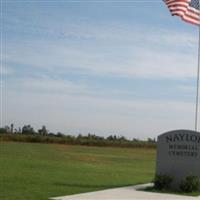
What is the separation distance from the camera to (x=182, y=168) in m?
18.9

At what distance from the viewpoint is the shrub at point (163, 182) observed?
18672 millimetres

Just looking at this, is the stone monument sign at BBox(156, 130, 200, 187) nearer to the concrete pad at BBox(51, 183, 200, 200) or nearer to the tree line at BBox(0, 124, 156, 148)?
the concrete pad at BBox(51, 183, 200, 200)

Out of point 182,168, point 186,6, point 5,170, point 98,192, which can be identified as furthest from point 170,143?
point 5,170

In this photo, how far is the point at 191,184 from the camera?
18.2 metres

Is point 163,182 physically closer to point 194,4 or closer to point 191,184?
point 191,184

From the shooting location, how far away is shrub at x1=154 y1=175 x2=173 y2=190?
1867 centimetres

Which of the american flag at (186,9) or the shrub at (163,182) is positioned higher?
the american flag at (186,9)

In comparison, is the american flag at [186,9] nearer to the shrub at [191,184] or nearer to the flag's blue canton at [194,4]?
the flag's blue canton at [194,4]

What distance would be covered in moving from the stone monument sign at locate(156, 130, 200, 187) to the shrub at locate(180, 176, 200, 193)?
0.32 meters

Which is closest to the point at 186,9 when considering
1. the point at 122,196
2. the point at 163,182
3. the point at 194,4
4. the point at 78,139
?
the point at 194,4

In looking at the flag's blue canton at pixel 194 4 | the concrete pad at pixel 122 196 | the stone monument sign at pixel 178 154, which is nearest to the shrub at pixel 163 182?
Answer: the stone monument sign at pixel 178 154

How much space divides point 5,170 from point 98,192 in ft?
25.9

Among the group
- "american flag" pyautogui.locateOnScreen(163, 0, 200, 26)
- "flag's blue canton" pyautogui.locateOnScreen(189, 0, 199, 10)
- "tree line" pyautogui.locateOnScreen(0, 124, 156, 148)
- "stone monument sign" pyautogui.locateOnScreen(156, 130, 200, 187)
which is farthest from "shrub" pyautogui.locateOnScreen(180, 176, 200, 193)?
"tree line" pyautogui.locateOnScreen(0, 124, 156, 148)

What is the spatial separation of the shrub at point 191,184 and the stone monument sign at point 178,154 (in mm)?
322
